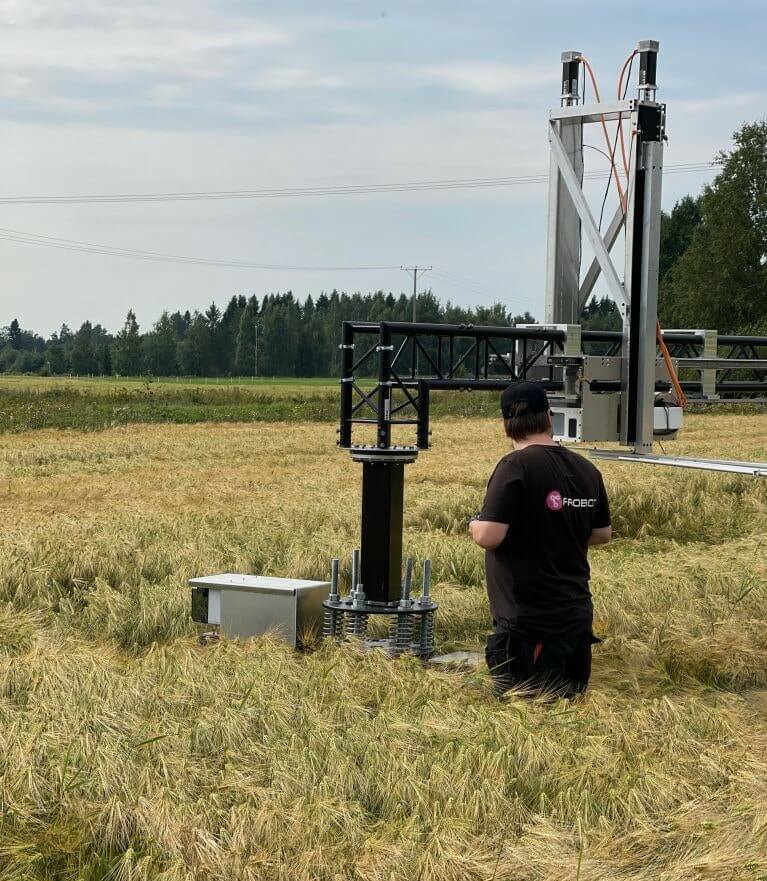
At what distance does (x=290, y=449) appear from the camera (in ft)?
90.1

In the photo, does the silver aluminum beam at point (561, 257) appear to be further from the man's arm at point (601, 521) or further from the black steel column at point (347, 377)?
the man's arm at point (601, 521)

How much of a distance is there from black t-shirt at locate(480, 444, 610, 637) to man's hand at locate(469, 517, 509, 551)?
0.03 m

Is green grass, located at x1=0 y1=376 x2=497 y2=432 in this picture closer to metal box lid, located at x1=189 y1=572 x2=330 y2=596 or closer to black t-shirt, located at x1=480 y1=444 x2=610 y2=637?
metal box lid, located at x1=189 y1=572 x2=330 y2=596

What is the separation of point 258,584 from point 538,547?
308 centimetres

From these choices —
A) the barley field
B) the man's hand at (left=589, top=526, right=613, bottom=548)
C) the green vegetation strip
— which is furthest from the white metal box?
the green vegetation strip

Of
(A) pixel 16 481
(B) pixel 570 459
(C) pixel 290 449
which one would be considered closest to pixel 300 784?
(B) pixel 570 459

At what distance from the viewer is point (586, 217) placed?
9672 millimetres

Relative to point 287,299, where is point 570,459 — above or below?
below

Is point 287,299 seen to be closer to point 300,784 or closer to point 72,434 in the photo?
point 72,434

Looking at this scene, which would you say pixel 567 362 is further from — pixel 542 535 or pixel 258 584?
pixel 542 535

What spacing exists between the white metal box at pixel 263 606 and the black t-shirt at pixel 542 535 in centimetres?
248

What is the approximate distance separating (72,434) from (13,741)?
27043mm

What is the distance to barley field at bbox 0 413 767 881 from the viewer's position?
4.58 m

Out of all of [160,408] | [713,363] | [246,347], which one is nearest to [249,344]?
[246,347]
